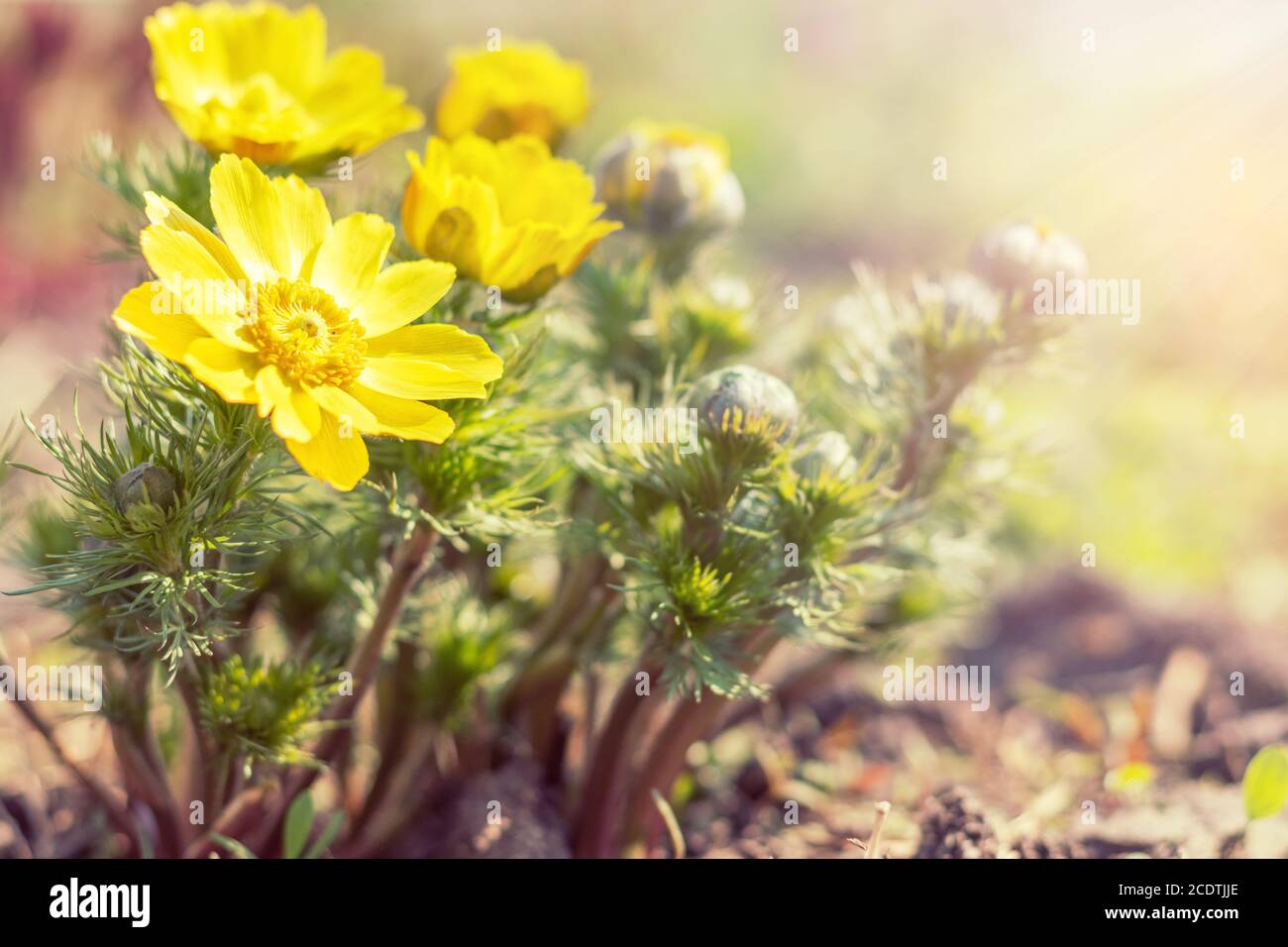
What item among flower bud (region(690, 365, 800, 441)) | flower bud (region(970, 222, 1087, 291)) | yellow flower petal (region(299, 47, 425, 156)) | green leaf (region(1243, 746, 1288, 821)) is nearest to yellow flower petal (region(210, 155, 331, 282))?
yellow flower petal (region(299, 47, 425, 156))

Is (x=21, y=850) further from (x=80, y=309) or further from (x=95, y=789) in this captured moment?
(x=80, y=309)

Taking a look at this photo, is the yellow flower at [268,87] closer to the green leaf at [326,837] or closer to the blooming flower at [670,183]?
the blooming flower at [670,183]

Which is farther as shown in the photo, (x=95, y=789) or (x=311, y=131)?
(x=95, y=789)

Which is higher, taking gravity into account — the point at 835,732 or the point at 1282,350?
the point at 1282,350

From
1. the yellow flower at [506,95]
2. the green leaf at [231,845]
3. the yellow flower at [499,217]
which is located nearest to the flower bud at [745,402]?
the yellow flower at [499,217]

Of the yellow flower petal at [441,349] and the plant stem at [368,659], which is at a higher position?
the yellow flower petal at [441,349]

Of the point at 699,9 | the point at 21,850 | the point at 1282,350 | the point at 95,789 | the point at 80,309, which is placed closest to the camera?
the point at 95,789
